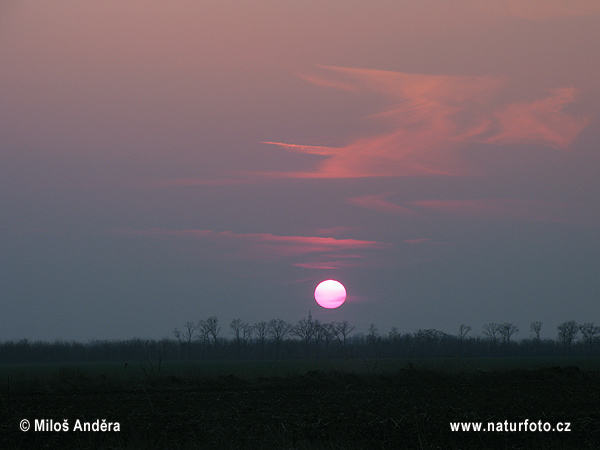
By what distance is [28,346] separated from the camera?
115 meters

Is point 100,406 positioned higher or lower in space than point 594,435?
higher

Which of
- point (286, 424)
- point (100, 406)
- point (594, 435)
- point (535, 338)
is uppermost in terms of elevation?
point (535, 338)

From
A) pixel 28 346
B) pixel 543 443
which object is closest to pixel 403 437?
pixel 543 443

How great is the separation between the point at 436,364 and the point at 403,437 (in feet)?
94.4

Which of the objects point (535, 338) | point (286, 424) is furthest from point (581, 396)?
point (535, 338)

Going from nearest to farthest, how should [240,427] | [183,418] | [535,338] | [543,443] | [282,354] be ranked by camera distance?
[543,443]
[240,427]
[183,418]
[282,354]
[535,338]

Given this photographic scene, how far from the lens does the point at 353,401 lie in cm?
2272

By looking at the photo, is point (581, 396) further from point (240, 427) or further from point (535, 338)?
point (535, 338)

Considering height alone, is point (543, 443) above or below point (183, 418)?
below

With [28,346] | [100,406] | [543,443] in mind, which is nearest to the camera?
[543,443]

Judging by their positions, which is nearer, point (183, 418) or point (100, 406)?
point (183, 418)

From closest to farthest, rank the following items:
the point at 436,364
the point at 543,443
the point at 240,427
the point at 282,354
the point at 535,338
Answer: the point at 543,443 → the point at 240,427 → the point at 436,364 → the point at 282,354 → the point at 535,338

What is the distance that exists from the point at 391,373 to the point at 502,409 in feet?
65.6

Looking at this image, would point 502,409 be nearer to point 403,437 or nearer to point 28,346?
point 403,437
